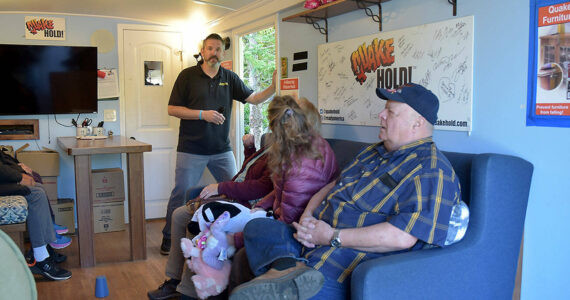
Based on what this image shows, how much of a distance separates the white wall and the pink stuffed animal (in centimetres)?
113

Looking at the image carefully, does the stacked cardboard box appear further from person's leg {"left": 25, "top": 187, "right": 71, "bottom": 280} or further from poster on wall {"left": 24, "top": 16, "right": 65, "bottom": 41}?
poster on wall {"left": 24, "top": 16, "right": 65, "bottom": 41}

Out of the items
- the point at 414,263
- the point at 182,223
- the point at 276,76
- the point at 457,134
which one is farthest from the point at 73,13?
the point at 414,263

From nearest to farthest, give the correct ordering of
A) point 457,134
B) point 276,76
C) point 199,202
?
point 457,134 → point 199,202 → point 276,76

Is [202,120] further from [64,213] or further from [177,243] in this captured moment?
[64,213]

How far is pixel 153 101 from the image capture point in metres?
5.16

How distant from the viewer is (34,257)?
339cm

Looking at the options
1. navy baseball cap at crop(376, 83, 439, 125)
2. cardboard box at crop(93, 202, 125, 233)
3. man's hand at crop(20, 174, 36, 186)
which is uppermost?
navy baseball cap at crop(376, 83, 439, 125)

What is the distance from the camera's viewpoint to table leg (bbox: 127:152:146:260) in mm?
3705

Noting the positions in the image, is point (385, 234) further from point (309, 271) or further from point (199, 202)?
point (199, 202)

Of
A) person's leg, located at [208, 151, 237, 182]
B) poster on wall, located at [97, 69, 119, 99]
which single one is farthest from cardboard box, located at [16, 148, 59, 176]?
person's leg, located at [208, 151, 237, 182]

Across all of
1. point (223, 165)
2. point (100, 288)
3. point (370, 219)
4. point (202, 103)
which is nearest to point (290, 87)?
point (202, 103)

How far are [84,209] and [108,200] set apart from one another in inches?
41.8

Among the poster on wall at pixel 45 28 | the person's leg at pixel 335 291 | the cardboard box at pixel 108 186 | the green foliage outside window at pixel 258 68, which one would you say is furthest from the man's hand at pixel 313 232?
the poster on wall at pixel 45 28

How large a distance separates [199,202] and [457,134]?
1410 mm
